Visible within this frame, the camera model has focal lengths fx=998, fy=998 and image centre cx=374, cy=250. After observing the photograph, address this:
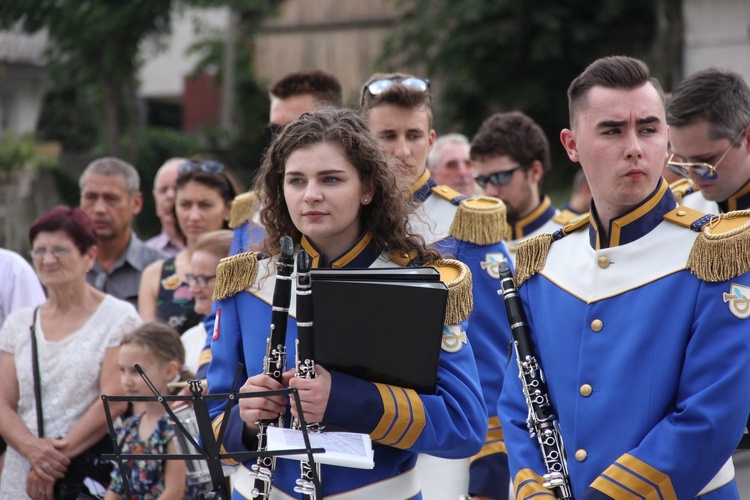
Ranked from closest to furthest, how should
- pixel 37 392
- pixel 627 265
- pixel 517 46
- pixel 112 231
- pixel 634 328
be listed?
pixel 634 328 → pixel 627 265 → pixel 37 392 → pixel 112 231 → pixel 517 46

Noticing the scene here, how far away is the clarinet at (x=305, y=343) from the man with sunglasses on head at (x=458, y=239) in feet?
3.62

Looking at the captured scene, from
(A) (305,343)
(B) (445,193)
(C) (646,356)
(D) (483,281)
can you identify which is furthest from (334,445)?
(B) (445,193)

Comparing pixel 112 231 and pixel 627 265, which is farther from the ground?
pixel 627 265

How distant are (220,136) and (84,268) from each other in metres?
21.5

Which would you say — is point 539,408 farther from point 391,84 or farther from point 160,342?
point 160,342

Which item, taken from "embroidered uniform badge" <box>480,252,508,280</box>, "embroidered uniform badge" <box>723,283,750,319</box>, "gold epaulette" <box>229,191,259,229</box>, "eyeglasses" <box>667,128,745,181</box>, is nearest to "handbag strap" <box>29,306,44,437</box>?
"gold epaulette" <box>229,191,259,229</box>

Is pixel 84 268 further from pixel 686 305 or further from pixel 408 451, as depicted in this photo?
pixel 686 305

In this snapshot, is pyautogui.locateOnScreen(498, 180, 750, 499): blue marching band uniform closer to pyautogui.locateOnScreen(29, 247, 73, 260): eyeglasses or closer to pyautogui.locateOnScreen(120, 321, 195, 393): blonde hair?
pyautogui.locateOnScreen(120, 321, 195, 393): blonde hair

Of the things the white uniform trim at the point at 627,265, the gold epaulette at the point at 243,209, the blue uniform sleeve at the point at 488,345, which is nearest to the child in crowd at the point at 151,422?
the gold epaulette at the point at 243,209

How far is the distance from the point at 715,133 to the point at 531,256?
1049mm

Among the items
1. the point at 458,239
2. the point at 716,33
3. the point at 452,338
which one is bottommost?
the point at 452,338

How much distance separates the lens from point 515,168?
5414 mm

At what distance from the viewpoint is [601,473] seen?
8.92 feet

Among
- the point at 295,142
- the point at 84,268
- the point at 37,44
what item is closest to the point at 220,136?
the point at 37,44
